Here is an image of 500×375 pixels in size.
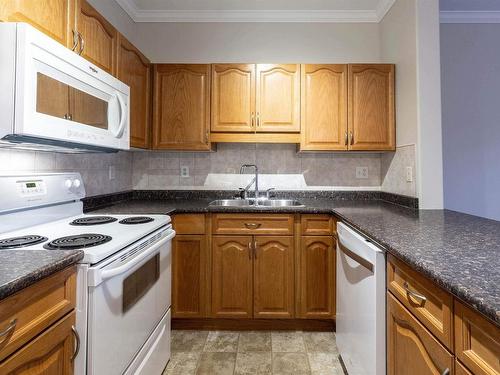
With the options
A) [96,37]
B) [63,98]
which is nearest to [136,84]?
[96,37]

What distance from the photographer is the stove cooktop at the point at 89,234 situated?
101cm

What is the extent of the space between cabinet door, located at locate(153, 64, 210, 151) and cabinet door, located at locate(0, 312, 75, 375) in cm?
162

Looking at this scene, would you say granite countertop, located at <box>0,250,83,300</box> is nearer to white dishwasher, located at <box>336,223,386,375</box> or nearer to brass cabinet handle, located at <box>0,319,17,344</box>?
Answer: brass cabinet handle, located at <box>0,319,17,344</box>

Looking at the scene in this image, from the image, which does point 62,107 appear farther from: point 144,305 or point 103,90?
point 144,305

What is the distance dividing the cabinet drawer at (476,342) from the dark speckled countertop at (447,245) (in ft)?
Result: 0.18

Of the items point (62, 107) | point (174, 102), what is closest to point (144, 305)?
point (62, 107)

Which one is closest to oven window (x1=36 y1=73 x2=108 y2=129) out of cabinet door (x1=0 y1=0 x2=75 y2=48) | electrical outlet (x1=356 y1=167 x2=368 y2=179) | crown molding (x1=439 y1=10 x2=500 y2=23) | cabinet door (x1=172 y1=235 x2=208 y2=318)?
cabinet door (x1=0 y1=0 x2=75 y2=48)

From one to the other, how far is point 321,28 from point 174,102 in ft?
4.82

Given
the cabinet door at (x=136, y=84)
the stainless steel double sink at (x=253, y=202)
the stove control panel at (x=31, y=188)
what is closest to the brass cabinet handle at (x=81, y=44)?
the cabinet door at (x=136, y=84)

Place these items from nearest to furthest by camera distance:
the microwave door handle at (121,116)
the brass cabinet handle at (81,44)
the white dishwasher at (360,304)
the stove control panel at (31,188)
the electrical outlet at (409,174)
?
1. the white dishwasher at (360,304)
2. the stove control panel at (31,188)
3. the brass cabinet handle at (81,44)
4. the microwave door handle at (121,116)
5. the electrical outlet at (409,174)

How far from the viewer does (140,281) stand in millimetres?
1303

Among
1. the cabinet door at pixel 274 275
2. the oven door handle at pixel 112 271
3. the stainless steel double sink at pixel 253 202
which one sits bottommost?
the cabinet door at pixel 274 275

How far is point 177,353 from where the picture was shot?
184cm

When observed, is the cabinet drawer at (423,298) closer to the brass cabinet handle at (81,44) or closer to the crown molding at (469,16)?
the brass cabinet handle at (81,44)
